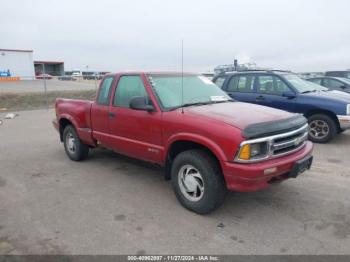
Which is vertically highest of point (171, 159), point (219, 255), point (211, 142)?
point (211, 142)

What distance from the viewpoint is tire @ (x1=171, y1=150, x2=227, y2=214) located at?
3.51 meters

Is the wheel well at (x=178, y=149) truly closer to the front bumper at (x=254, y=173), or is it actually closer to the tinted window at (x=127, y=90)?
the front bumper at (x=254, y=173)

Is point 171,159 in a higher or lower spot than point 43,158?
higher

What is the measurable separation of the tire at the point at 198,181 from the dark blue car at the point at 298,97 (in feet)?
15.4

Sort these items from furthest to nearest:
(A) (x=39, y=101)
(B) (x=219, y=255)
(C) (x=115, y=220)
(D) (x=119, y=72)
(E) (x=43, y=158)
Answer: (A) (x=39, y=101) → (E) (x=43, y=158) → (D) (x=119, y=72) → (C) (x=115, y=220) → (B) (x=219, y=255)

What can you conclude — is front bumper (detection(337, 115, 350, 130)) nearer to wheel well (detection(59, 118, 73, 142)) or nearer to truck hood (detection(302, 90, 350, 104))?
truck hood (detection(302, 90, 350, 104))

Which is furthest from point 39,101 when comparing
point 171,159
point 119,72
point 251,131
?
point 251,131

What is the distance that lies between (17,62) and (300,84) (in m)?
47.4

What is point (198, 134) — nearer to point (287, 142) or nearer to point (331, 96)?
point (287, 142)

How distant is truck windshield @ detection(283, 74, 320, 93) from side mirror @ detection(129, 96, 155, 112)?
16.1 ft

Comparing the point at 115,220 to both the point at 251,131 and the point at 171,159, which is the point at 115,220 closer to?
the point at 171,159

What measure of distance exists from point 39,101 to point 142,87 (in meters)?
15.6

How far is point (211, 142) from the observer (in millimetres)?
3412

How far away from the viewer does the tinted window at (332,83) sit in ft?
40.3
